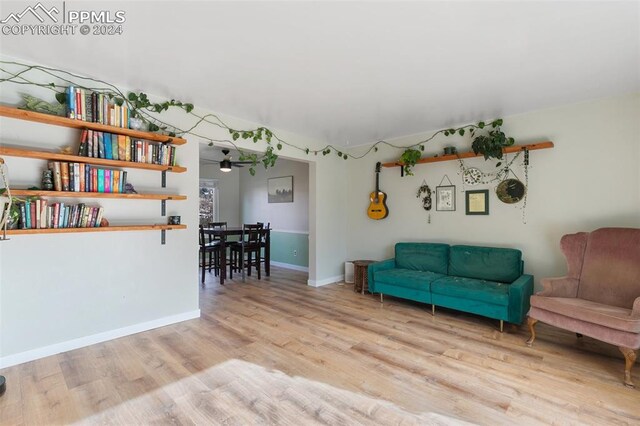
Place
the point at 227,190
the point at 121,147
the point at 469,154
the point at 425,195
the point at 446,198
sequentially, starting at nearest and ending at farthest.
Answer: the point at 121,147 < the point at 469,154 < the point at 446,198 < the point at 425,195 < the point at 227,190

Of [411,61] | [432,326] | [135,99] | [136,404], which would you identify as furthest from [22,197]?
[432,326]

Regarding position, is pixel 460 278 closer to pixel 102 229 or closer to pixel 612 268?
pixel 612 268

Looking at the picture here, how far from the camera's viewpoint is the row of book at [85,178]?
2367 millimetres

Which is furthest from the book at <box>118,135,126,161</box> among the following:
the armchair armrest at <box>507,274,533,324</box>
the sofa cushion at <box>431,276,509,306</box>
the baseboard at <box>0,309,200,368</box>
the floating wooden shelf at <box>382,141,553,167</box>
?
the armchair armrest at <box>507,274,533,324</box>

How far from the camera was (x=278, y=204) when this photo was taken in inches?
261

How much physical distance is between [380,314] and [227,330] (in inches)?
68.7

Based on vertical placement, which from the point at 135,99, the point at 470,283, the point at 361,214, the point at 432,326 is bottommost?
the point at 432,326

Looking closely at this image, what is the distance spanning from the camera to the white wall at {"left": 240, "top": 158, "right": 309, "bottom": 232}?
241 inches

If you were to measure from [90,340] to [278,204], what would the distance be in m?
4.37

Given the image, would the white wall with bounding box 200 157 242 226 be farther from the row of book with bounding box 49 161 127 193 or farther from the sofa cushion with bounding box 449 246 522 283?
the sofa cushion with bounding box 449 246 522 283

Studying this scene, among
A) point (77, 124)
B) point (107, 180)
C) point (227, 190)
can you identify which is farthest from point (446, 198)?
point (227, 190)

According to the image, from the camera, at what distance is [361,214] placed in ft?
16.9

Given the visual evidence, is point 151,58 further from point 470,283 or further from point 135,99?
point 470,283

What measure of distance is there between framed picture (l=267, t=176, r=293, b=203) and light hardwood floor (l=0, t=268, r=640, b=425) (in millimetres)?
3508
